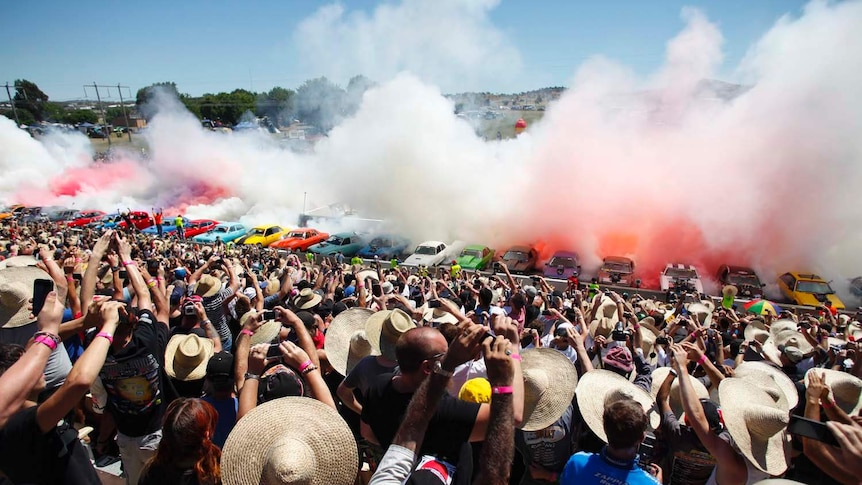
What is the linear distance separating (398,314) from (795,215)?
73.1 ft

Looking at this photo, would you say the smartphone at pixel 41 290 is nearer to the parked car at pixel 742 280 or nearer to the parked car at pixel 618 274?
the parked car at pixel 618 274

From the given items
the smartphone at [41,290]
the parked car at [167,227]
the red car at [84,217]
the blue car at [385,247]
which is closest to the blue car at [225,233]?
the parked car at [167,227]

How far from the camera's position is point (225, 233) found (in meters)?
26.5

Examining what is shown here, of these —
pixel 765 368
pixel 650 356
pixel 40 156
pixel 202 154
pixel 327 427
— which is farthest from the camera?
pixel 40 156

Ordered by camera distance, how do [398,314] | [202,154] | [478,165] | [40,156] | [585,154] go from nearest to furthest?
[398,314], [585,154], [478,165], [202,154], [40,156]

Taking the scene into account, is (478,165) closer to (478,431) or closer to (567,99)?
(567,99)

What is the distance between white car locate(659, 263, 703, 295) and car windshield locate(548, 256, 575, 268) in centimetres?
317

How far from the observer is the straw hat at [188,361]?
12.9ft

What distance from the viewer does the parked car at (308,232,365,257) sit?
2216 cm

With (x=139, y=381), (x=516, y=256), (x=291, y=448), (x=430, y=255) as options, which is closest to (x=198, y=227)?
(x=430, y=255)

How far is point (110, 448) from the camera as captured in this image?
179 inches

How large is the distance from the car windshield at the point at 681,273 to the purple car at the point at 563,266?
3135 millimetres

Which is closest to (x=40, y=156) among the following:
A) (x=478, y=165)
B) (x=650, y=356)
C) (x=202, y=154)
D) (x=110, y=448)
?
(x=202, y=154)

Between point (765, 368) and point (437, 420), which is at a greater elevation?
point (437, 420)
